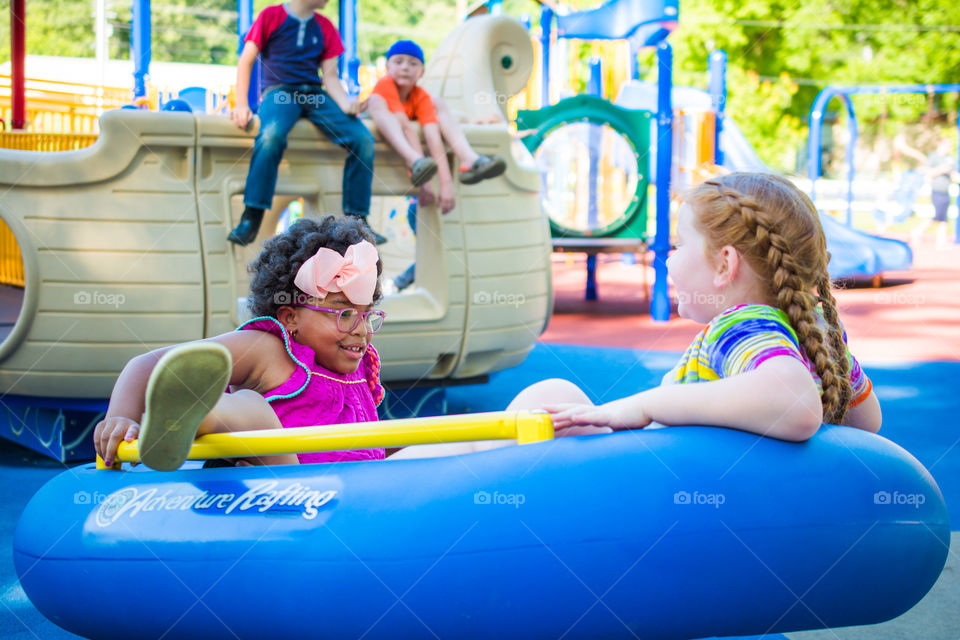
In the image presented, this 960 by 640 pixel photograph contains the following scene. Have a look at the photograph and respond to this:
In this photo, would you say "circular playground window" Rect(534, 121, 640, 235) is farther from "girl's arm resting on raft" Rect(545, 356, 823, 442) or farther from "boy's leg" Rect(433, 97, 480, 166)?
"girl's arm resting on raft" Rect(545, 356, 823, 442)

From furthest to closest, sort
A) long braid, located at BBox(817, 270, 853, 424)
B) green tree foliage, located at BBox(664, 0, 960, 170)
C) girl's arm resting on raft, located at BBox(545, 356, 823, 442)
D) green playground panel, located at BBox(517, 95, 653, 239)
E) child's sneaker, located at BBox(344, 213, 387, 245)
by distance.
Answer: green tree foliage, located at BBox(664, 0, 960, 170), green playground panel, located at BBox(517, 95, 653, 239), child's sneaker, located at BBox(344, 213, 387, 245), long braid, located at BBox(817, 270, 853, 424), girl's arm resting on raft, located at BBox(545, 356, 823, 442)

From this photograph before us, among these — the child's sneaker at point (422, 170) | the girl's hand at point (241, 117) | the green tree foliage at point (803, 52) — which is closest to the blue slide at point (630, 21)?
the child's sneaker at point (422, 170)

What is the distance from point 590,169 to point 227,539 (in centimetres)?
710

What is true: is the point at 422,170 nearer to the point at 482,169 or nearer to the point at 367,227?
the point at 482,169

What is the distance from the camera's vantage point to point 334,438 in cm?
171

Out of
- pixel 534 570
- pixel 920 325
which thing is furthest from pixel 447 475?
pixel 920 325

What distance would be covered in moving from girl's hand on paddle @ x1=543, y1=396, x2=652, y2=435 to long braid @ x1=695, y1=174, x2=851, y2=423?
322 millimetres

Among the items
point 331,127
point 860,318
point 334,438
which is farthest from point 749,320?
point 860,318

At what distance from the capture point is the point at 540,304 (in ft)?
14.5

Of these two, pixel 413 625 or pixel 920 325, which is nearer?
pixel 413 625

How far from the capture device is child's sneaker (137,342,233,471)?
150 cm

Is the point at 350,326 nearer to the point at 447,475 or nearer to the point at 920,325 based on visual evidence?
the point at 447,475

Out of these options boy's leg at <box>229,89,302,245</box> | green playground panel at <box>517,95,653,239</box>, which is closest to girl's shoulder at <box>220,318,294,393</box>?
boy's leg at <box>229,89,302,245</box>

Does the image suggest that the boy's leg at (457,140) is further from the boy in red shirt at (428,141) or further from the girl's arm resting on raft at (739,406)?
the girl's arm resting on raft at (739,406)
